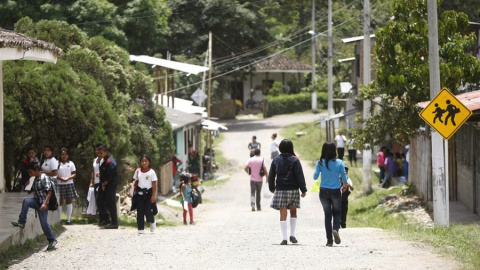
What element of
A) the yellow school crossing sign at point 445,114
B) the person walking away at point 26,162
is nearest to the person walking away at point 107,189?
the person walking away at point 26,162

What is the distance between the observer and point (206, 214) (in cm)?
2752

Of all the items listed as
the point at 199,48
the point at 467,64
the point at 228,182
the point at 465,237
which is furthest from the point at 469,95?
the point at 199,48

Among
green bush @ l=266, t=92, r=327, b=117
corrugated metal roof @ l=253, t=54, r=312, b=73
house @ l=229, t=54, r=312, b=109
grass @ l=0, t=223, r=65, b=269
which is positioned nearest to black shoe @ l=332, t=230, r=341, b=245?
grass @ l=0, t=223, r=65, b=269

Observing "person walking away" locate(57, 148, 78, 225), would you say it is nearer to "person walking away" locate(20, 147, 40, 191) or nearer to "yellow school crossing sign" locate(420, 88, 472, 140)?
"person walking away" locate(20, 147, 40, 191)

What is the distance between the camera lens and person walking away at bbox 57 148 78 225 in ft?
60.2

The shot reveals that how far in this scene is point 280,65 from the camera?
67688mm

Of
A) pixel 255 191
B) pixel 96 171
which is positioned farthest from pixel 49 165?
pixel 255 191

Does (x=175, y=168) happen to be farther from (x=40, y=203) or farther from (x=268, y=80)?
(x=268, y=80)

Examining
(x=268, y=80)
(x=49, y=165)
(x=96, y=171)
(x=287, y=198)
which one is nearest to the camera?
(x=287, y=198)

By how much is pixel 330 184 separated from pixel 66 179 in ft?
21.5

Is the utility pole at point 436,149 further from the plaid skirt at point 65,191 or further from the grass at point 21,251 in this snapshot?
the grass at point 21,251

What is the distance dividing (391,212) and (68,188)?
9.38 meters

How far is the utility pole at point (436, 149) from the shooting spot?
17656 millimetres

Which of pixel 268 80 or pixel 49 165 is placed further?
pixel 268 80
